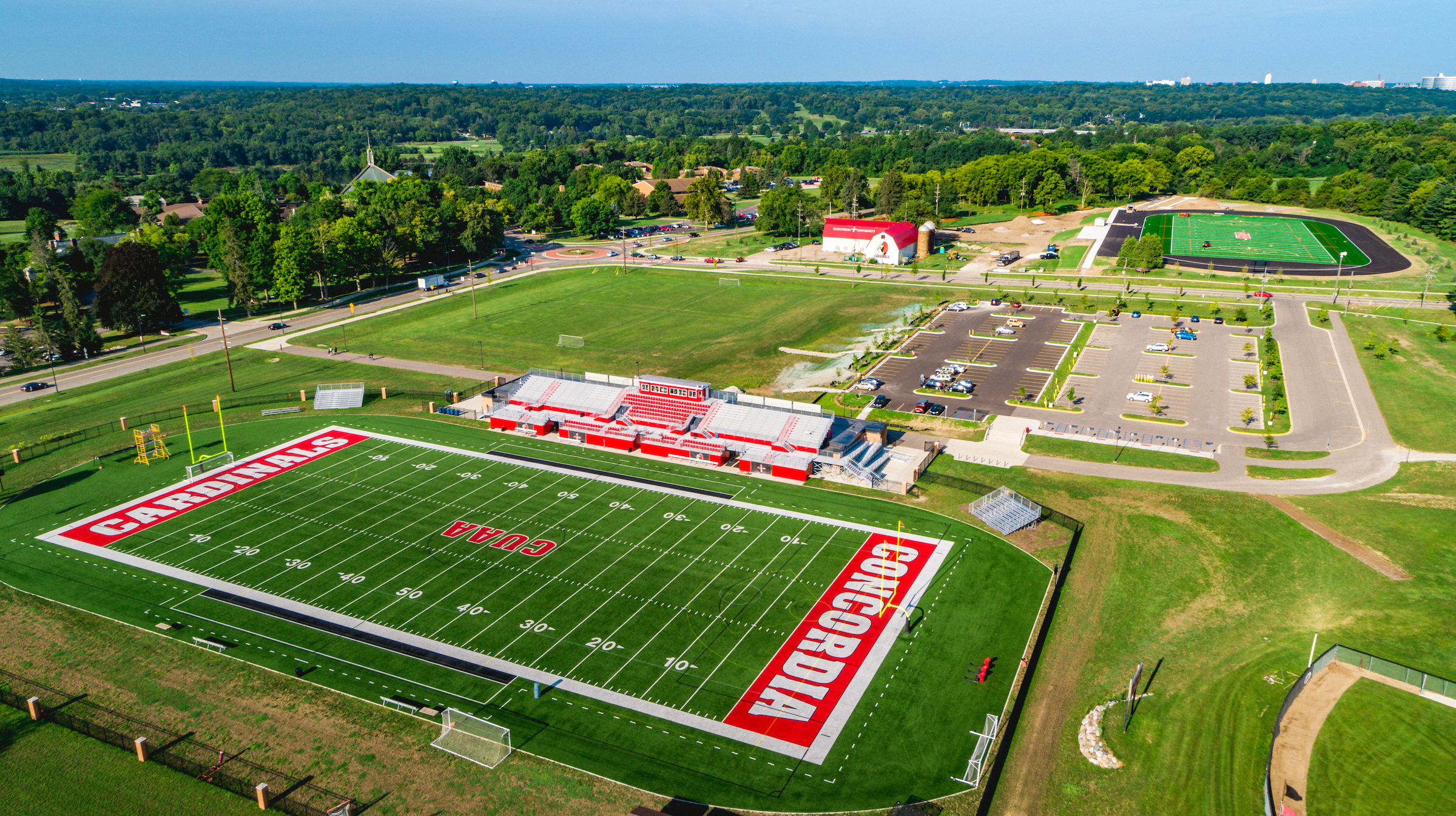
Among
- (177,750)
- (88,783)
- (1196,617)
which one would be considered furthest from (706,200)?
(88,783)

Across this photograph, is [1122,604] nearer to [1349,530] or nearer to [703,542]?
[1349,530]

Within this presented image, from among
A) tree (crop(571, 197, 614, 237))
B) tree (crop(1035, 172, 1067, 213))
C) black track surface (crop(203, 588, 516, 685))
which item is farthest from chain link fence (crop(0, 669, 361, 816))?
tree (crop(1035, 172, 1067, 213))

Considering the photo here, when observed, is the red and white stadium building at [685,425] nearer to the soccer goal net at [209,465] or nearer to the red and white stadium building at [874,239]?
the soccer goal net at [209,465]

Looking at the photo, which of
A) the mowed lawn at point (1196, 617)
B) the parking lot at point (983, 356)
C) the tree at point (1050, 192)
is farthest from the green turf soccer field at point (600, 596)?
the tree at point (1050, 192)

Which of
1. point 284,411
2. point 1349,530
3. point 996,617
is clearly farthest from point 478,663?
point 1349,530

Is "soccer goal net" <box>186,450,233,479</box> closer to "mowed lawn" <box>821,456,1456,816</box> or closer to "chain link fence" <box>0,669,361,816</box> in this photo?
"chain link fence" <box>0,669,361,816</box>

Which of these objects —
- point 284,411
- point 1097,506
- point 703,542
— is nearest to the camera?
point 703,542
